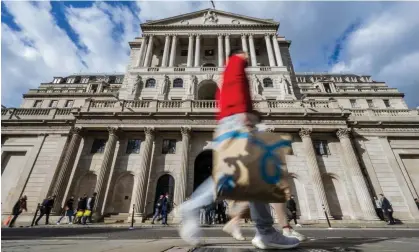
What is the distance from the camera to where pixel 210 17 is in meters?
30.0

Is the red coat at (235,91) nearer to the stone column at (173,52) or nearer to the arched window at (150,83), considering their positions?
the arched window at (150,83)

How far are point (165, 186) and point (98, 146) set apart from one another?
6.39 metres

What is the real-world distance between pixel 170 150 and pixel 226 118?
569 inches

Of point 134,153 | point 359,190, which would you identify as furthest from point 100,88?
point 359,190

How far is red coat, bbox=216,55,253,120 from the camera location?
113 inches

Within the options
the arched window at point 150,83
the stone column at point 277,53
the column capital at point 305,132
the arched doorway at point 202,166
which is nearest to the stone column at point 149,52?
the arched window at point 150,83

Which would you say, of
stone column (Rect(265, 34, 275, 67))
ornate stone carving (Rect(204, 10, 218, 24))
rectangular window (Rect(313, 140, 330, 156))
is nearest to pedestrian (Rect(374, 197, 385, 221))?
rectangular window (Rect(313, 140, 330, 156))

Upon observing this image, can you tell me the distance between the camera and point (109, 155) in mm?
15312

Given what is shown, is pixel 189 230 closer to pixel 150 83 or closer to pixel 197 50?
pixel 150 83

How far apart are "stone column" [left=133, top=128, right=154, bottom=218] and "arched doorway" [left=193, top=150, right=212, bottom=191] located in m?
3.63

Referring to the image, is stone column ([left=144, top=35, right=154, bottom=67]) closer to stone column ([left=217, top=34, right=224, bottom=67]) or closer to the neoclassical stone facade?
stone column ([left=217, top=34, right=224, bottom=67])

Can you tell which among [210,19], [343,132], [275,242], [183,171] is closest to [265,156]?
[275,242]

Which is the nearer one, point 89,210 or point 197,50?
point 89,210

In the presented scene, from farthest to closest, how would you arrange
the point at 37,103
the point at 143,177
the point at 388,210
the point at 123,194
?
the point at 37,103 < the point at 123,194 < the point at 143,177 < the point at 388,210
